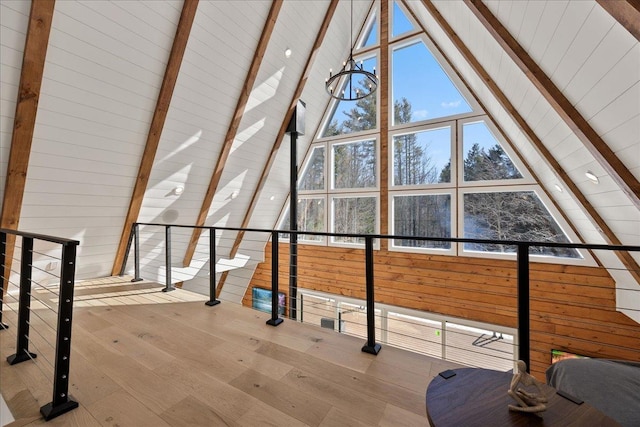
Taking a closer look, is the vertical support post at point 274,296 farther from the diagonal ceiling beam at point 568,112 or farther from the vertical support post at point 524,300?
the diagonal ceiling beam at point 568,112

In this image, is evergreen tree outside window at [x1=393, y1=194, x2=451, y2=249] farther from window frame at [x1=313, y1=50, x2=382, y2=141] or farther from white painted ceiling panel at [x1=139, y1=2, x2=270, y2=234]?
white painted ceiling panel at [x1=139, y1=2, x2=270, y2=234]

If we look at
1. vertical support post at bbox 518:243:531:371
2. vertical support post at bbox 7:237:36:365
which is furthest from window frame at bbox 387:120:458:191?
vertical support post at bbox 7:237:36:365

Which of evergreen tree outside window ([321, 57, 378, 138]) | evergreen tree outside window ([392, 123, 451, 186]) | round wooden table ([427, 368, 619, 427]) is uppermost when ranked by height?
evergreen tree outside window ([321, 57, 378, 138])

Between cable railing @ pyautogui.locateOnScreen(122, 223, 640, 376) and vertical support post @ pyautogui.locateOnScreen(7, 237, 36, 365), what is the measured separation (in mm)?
1300

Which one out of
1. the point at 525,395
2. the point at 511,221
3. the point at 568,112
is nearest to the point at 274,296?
the point at 525,395

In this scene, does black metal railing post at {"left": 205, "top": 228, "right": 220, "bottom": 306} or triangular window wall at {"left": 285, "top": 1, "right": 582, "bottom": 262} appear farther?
triangular window wall at {"left": 285, "top": 1, "right": 582, "bottom": 262}

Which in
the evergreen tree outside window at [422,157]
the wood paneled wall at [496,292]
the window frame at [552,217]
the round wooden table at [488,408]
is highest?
the evergreen tree outside window at [422,157]

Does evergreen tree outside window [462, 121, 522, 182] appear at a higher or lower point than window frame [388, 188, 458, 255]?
higher

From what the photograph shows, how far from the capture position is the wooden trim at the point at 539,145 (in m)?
2.96

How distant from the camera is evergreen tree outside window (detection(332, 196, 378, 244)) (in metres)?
5.58

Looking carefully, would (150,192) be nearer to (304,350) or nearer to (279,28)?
(279,28)

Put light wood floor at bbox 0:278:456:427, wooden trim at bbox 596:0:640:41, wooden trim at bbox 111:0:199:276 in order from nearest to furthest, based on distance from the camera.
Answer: wooden trim at bbox 596:0:640:41
light wood floor at bbox 0:278:456:427
wooden trim at bbox 111:0:199:276

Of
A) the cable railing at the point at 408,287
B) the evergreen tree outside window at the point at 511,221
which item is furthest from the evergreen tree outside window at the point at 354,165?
the evergreen tree outside window at the point at 511,221

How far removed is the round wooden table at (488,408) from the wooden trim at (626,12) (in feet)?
5.05
